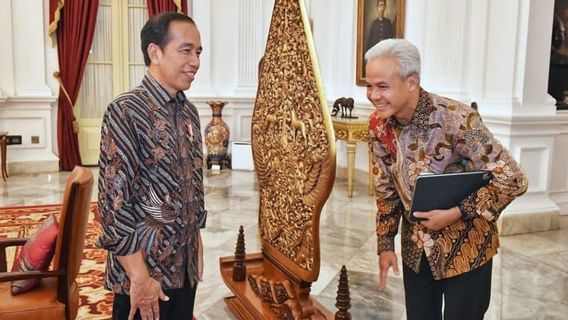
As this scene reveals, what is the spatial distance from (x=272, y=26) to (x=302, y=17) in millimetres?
365

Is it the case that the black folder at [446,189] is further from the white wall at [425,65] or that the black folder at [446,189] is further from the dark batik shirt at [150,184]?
the white wall at [425,65]

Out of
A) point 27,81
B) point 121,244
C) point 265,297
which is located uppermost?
point 27,81

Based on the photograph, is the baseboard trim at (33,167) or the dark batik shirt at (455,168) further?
the baseboard trim at (33,167)

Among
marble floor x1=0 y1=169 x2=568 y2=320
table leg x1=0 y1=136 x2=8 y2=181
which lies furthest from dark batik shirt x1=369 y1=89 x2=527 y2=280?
table leg x1=0 y1=136 x2=8 y2=181

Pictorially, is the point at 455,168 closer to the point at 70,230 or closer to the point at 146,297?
the point at 146,297

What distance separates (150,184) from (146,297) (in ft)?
1.17

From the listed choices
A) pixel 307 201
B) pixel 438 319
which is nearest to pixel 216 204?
pixel 307 201

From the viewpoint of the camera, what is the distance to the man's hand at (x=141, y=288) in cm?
180

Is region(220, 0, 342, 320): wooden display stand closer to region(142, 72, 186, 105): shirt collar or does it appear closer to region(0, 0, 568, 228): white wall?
region(142, 72, 186, 105): shirt collar

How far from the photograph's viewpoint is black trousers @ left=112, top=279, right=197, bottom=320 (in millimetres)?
1910

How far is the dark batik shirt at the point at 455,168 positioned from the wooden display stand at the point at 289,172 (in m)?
0.59

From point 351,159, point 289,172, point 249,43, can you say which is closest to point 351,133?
point 351,159

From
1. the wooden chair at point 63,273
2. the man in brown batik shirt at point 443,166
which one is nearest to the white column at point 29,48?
the wooden chair at point 63,273

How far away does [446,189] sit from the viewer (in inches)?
71.6
